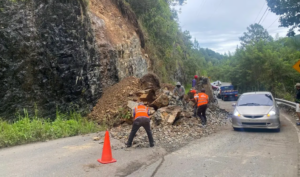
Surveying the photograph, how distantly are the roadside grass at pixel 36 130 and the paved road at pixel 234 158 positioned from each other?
4523 millimetres

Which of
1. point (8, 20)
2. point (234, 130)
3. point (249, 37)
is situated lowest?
point (234, 130)

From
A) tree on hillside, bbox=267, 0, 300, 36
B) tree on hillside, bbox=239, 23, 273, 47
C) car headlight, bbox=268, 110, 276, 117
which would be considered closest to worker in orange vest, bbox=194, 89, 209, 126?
car headlight, bbox=268, 110, 276, 117

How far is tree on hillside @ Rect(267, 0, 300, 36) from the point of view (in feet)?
49.6

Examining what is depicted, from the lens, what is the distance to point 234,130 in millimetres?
10617

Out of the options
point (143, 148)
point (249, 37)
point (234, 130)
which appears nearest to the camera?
point (143, 148)

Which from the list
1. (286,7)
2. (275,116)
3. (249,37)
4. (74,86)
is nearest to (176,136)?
(275,116)

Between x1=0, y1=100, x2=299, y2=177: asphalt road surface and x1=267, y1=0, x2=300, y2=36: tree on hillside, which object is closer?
x1=0, y1=100, x2=299, y2=177: asphalt road surface

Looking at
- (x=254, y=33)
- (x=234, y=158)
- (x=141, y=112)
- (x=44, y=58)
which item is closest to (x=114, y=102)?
(x=44, y=58)

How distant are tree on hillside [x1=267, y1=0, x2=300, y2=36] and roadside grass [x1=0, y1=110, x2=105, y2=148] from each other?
12.5 meters

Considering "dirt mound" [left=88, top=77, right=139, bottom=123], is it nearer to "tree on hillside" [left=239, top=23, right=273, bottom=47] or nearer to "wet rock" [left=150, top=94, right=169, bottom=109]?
"wet rock" [left=150, top=94, right=169, bottom=109]

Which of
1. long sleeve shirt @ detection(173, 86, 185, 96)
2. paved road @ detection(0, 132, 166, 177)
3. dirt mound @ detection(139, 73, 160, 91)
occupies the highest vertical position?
dirt mound @ detection(139, 73, 160, 91)

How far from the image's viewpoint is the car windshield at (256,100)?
10784mm

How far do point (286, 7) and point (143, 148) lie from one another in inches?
503

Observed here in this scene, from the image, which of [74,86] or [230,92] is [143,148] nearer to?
[74,86]
